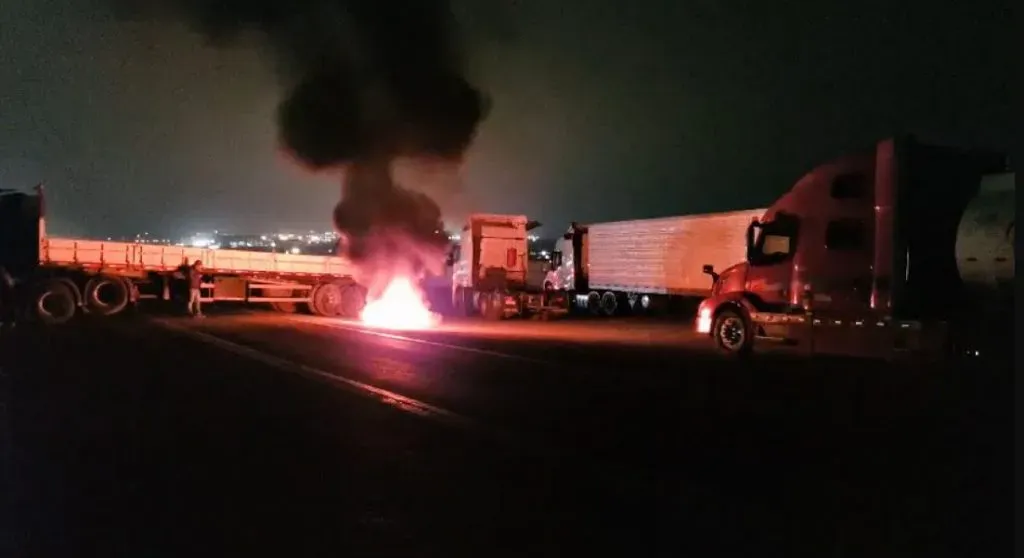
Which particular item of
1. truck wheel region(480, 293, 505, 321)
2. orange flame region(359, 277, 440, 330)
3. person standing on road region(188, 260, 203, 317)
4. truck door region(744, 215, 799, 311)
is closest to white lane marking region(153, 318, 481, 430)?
person standing on road region(188, 260, 203, 317)

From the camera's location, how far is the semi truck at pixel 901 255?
1339 centimetres

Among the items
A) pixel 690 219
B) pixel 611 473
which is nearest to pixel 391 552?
pixel 611 473

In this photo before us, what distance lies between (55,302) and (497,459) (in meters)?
19.0

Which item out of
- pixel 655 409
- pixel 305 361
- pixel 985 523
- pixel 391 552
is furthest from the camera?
pixel 305 361

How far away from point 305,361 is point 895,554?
10.5 metres

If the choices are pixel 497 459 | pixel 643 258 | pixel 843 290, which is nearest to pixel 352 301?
pixel 643 258

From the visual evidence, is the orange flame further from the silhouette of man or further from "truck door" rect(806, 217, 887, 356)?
"truck door" rect(806, 217, 887, 356)

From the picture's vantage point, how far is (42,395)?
1063 centimetres

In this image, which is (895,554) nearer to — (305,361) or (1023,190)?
(1023,190)

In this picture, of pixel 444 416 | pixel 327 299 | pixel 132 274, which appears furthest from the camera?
pixel 327 299

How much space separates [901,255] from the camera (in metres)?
13.9

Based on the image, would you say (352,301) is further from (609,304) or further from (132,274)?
(609,304)

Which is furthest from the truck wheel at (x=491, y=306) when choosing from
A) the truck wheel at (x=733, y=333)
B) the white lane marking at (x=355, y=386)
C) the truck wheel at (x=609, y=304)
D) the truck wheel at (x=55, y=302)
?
the truck wheel at (x=733, y=333)

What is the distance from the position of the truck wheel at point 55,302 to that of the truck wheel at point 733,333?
50.8 feet
